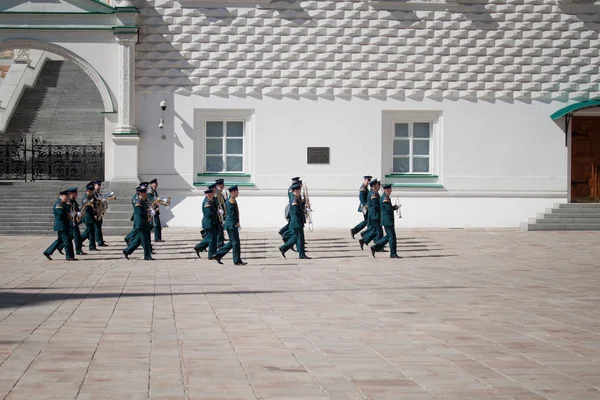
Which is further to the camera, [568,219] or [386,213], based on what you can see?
[568,219]

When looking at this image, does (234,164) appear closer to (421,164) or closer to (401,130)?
(401,130)

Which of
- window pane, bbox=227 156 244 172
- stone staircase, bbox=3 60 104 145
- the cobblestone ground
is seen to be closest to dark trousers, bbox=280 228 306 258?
the cobblestone ground

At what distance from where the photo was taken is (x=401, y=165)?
27.3 metres

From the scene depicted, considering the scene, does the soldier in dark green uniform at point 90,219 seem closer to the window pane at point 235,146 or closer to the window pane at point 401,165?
the window pane at point 235,146

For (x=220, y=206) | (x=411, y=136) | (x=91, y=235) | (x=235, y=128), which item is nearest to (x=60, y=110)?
(x=235, y=128)

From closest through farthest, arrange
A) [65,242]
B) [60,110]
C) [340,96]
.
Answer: [65,242] < [340,96] < [60,110]

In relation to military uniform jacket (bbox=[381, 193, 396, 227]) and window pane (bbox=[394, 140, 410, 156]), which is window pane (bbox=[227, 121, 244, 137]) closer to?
window pane (bbox=[394, 140, 410, 156])

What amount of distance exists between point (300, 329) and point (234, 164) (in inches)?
659

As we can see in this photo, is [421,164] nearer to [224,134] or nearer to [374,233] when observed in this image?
[224,134]

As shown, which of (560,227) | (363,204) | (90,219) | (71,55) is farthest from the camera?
(71,55)

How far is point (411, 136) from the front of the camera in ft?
89.2

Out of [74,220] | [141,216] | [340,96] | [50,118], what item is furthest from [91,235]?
[50,118]

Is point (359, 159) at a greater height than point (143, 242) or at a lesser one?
greater

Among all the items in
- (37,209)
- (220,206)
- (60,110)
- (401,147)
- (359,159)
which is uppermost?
(60,110)
